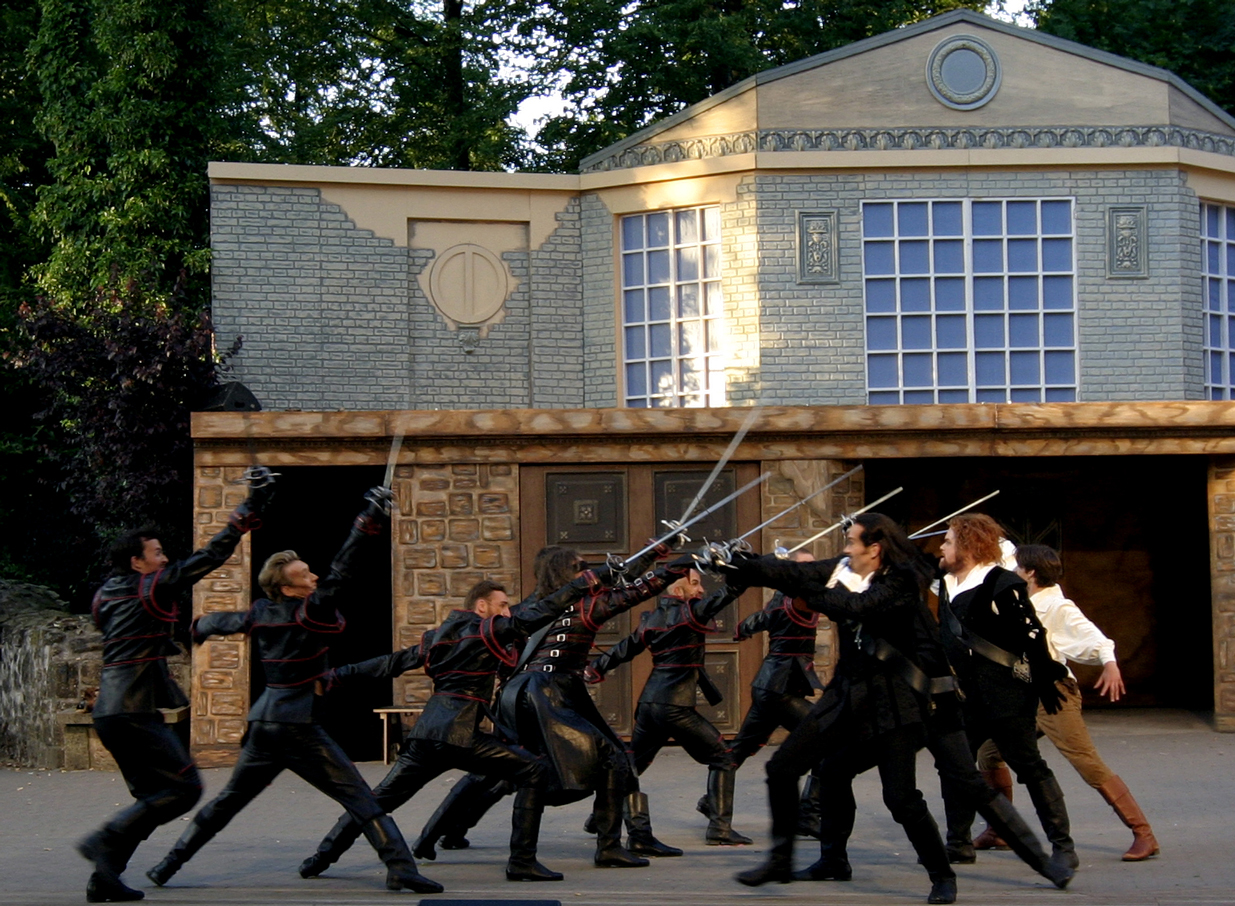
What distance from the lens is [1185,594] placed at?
17.3 meters

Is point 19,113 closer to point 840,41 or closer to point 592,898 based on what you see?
point 840,41

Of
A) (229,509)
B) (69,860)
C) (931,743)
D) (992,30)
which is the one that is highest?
(992,30)

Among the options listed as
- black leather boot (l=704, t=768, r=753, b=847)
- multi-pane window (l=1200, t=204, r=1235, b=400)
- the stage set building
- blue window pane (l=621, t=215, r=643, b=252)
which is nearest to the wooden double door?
the stage set building

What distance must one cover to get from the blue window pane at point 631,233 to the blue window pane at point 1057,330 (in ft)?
16.5

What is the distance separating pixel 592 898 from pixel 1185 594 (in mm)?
11531

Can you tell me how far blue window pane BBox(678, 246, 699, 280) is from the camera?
19062 mm

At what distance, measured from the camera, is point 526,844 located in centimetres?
843

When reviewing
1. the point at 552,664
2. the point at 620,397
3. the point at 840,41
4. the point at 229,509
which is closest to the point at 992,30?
the point at 620,397

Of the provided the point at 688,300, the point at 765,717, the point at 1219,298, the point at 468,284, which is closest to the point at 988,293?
the point at 1219,298

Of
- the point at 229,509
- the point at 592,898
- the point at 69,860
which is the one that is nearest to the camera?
the point at 592,898

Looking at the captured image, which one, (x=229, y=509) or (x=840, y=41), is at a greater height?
(x=840, y=41)

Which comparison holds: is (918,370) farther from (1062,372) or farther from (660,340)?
(660,340)

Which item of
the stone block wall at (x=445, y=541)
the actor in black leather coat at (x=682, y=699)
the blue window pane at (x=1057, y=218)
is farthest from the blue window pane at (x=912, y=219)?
the actor in black leather coat at (x=682, y=699)

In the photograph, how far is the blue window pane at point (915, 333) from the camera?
61.0 feet
